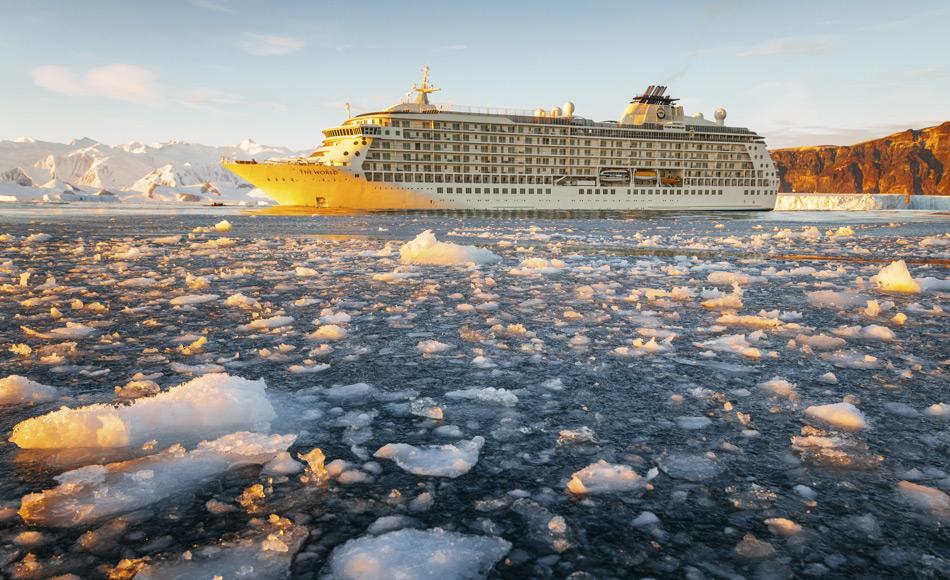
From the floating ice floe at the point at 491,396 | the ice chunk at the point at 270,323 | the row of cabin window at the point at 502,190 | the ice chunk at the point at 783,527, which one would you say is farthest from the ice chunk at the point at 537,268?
the row of cabin window at the point at 502,190

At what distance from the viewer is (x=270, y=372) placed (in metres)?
3.65

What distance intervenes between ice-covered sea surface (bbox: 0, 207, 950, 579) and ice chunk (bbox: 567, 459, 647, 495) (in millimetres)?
12

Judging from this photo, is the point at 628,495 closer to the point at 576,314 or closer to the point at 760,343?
the point at 760,343

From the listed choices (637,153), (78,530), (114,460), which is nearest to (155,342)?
(114,460)

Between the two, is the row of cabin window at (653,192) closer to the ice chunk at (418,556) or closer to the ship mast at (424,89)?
the ship mast at (424,89)

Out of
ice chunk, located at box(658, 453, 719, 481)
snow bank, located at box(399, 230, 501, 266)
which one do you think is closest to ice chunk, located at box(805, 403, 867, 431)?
ice chunk, located at box(658, 453, 719, 481)

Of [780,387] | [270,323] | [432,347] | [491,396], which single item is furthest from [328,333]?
[780,387]

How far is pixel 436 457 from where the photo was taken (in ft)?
7.89

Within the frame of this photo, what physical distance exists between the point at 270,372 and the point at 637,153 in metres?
61.3

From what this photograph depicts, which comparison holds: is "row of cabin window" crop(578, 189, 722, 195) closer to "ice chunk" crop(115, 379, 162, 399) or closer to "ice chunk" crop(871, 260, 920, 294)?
"ice chunk" crop(871, 260, 920, 294)

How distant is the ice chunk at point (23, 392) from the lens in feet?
9.80

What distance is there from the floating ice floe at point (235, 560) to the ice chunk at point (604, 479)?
1008mm

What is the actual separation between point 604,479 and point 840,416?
4.78ft

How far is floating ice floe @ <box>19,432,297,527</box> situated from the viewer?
1.94 m
